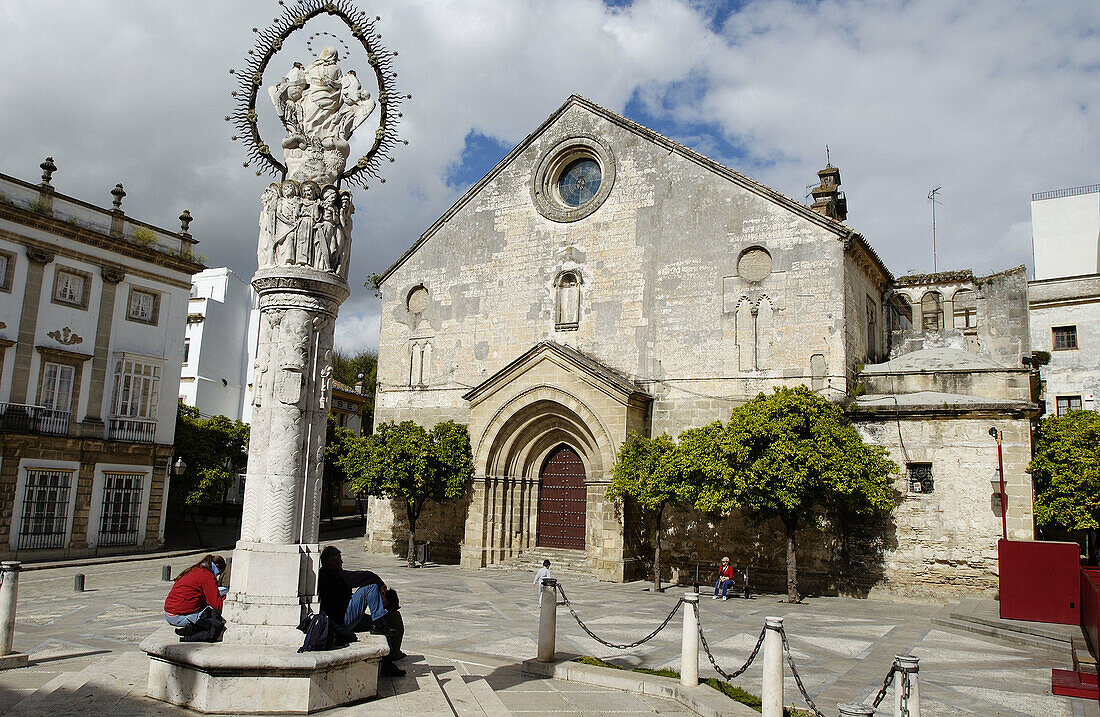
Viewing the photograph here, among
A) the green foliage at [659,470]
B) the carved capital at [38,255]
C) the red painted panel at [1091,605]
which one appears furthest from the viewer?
the carved capital at [38,255]

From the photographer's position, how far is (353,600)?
26.8ft

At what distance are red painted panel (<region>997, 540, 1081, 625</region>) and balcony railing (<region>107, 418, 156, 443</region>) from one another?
2490cm

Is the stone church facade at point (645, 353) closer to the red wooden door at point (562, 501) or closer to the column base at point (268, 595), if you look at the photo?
the red wooden door at point (562, 501)

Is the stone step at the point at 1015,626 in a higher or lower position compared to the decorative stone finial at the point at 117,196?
lower

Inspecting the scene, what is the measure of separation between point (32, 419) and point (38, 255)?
16.2ft

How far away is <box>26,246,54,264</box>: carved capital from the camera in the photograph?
23562 millimetres

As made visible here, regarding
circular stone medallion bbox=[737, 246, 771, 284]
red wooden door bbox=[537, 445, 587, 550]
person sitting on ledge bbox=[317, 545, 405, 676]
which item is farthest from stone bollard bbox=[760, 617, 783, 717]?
red wooden door bbox=[537, 445, 587, 550]

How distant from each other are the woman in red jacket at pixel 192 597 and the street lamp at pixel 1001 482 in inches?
669

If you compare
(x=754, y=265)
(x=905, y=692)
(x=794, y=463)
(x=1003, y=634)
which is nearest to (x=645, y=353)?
(x=754, y=265)

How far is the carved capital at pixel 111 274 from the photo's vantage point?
2552 centimetres

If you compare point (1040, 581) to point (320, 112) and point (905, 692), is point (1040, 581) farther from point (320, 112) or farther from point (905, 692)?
point (320, 112)

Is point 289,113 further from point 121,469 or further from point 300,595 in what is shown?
point 121,469

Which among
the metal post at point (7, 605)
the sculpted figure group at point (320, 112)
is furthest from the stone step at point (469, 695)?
the sculpted figure group at point (320, 112)

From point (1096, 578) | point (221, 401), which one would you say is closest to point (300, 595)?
point (1096, 578)
